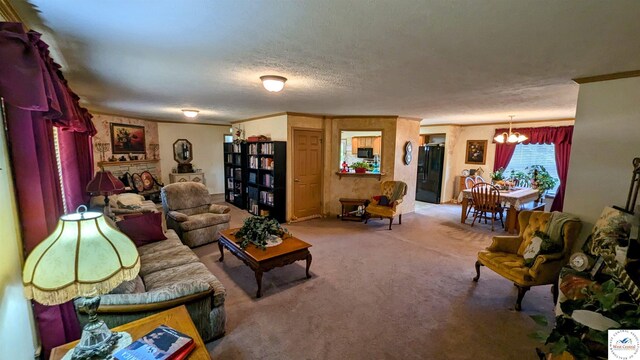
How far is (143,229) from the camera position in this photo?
3.12 m

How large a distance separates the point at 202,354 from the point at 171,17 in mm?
1832

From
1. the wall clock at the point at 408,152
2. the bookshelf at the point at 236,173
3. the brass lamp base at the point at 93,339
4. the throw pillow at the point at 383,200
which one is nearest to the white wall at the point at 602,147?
the throw pillow at the point at 383,200

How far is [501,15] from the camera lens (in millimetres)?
1425

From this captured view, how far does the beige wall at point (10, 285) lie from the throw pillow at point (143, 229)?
1739 mm

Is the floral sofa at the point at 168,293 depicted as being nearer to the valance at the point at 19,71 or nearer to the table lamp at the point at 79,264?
the table lamp at the point at 79,264

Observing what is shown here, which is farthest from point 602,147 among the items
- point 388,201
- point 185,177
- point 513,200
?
point 185,177

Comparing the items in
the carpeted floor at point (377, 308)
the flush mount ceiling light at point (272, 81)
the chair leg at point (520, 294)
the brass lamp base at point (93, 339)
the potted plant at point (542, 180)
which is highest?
the flush mount ceiling light at point (272, 81)

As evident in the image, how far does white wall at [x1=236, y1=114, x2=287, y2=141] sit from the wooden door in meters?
0.29

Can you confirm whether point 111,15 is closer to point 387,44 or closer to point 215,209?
point 387,44

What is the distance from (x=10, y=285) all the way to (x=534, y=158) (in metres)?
8.53

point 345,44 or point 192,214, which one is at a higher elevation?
point 345,44

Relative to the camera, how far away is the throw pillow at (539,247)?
2602mm

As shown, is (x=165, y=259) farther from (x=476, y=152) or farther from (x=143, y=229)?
(x=476, y=152)

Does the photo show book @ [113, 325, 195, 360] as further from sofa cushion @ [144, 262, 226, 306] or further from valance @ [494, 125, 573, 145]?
valance @ [494, 125, 573, 145]
